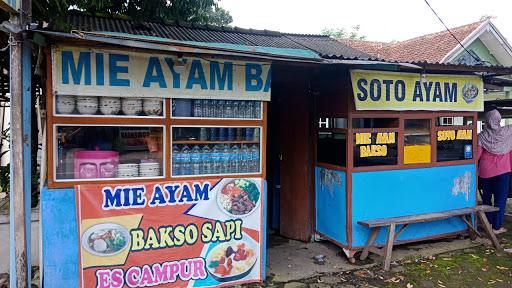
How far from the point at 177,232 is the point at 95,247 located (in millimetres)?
806

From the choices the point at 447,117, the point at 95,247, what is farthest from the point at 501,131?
the point at 95,247

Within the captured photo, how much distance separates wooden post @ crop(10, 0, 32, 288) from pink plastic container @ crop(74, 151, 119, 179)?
439 millimetres

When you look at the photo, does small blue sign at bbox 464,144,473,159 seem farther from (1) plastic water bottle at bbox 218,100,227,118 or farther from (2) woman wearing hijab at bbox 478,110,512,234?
(1) plastic water bottle at bbox 218,100,227,118

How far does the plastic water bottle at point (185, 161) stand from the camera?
4152 mm

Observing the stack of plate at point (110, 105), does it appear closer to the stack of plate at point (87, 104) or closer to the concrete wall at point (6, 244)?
the stack of plate at point (87, 104)

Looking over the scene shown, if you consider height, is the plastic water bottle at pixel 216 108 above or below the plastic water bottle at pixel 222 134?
above

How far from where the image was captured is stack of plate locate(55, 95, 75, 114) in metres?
3.59

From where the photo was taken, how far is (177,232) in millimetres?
4062

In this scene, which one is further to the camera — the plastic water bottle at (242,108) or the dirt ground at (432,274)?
the dirt ground at (432,274)

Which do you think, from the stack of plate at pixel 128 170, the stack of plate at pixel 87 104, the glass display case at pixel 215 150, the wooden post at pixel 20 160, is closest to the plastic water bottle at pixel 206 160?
the glass display case at pixel 215 150

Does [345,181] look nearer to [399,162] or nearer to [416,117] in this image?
[399,162]

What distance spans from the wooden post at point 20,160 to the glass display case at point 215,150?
137cm

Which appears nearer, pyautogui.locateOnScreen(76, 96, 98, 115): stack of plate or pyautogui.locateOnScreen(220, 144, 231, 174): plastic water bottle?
pyautogui.locateOnScreen(76, 96, 98, 115): stack of plate

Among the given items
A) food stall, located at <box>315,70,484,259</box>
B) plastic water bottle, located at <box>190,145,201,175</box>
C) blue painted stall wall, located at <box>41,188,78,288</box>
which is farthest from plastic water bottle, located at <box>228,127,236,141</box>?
blue painted stall wall, located at <box>41,188,78,288</box>
